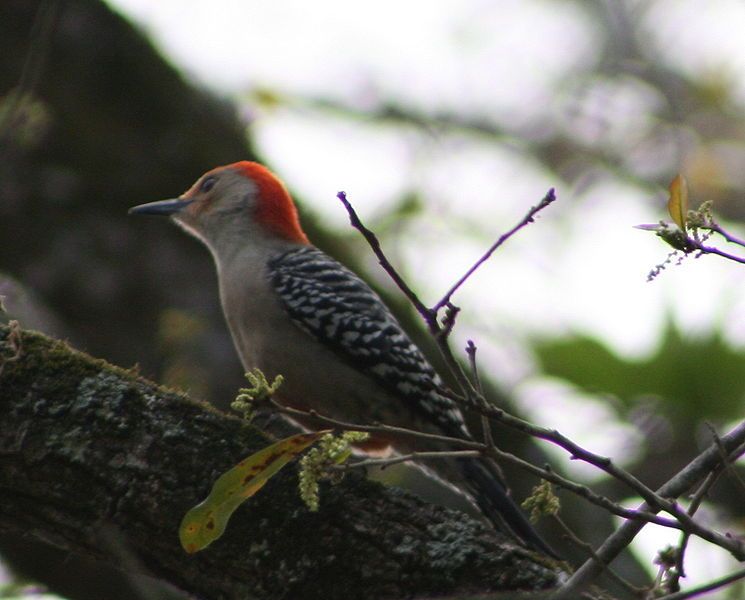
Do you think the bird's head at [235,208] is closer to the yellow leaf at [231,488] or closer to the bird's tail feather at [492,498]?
the bird's tail feather at [492,498]

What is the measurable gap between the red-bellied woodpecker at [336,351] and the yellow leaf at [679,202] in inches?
80.3

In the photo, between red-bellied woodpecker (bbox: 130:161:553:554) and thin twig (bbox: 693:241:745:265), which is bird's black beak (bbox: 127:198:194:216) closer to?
red-bellied woodpecker (bbox: 130:161:553:554)

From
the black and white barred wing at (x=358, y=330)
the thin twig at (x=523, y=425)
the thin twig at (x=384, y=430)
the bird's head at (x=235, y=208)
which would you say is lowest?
the thin twig at (x=384, y=430)

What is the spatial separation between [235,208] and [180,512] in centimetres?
332

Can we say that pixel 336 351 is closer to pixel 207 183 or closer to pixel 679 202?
pixel 207 183

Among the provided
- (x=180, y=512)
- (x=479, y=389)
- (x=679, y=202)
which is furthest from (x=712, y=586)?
(x=180, y=512)

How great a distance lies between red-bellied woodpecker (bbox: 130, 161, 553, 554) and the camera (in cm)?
516

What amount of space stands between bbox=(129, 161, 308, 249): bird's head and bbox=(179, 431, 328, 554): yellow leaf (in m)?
3.34

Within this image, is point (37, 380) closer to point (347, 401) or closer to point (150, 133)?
point (347, 401)

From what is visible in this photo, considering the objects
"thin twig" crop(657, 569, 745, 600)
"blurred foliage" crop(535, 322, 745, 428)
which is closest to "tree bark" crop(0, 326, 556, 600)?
"thin twig" crop(657, 569, 745, 600)

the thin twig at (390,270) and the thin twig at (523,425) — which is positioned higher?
the thin twig at (390,270)

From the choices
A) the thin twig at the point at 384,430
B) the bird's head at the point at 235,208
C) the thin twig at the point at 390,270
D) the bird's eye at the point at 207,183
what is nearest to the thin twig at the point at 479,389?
the thin twig at the point at 384,430

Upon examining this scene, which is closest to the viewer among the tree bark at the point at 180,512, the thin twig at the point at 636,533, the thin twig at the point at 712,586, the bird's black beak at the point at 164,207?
the thin twig at the point at 712,586

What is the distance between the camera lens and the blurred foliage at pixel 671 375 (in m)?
6.09
